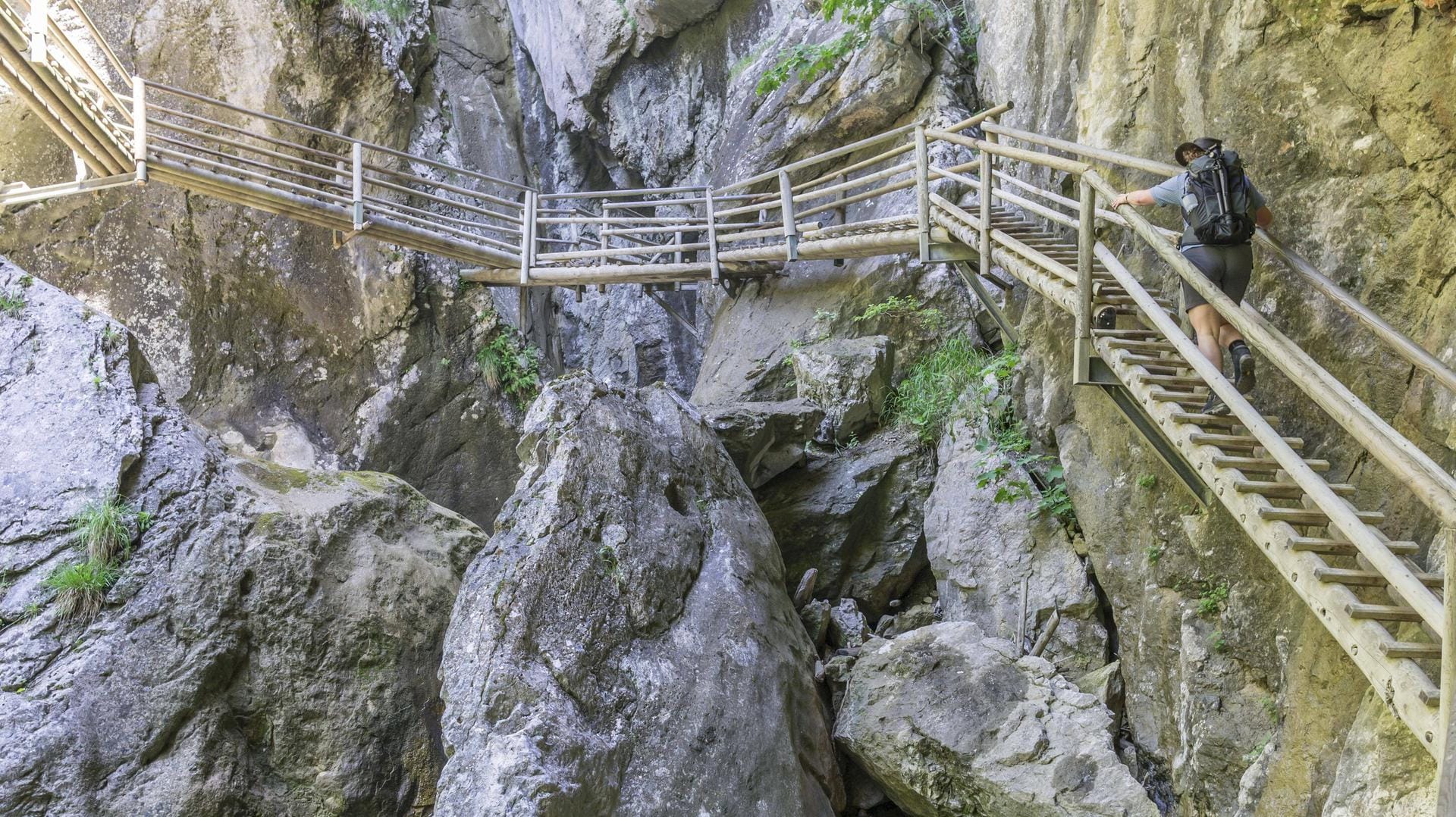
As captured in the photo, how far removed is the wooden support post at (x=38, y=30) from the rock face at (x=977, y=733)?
7197 millimetres

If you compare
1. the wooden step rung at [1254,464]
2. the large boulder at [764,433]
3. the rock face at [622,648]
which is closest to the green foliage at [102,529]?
the rock face at [622,648]

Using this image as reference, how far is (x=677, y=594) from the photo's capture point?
6.38 m

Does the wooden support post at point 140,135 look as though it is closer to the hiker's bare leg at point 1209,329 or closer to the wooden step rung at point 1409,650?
the hiker's bare leg at point 1209,329

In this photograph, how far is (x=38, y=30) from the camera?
729cm

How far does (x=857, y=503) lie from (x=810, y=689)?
2704mm

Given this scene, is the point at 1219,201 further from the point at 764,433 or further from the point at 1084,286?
the point at 764,433

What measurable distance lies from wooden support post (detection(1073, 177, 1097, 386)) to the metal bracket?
0.05 m

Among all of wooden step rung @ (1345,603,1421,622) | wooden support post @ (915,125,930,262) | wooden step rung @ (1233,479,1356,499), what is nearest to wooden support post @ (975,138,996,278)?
wooden support post @ (915,125,930,262)

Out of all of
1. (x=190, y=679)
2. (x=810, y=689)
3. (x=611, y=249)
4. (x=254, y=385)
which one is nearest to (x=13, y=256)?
Answer: (x=254, y=385)

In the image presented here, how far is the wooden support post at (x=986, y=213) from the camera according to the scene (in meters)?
6.92

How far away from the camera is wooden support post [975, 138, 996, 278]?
272 inches

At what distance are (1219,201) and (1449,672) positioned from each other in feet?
8.92

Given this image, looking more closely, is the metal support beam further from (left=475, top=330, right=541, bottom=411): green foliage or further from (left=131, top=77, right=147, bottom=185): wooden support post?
(left=131, top=77, right=147, bottom=185): wooden support post

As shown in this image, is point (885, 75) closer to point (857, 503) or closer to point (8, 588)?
point (857, 503)
